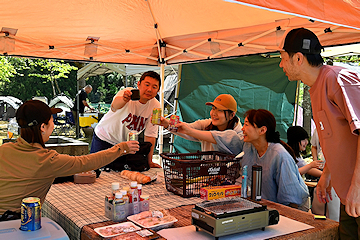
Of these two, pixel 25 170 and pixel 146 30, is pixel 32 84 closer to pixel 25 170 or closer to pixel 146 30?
pixel 146 30

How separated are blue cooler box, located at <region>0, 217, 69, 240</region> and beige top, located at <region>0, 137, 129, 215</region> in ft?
1.16

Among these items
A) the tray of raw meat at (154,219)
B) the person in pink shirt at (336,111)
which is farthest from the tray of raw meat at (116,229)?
the person in pink shirt at (336,111)

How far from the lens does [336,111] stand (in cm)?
172

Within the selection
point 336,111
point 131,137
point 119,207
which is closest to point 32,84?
point 131,137

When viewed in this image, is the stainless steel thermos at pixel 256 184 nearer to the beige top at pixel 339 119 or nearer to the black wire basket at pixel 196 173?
the black wire basket at pixel 196 173

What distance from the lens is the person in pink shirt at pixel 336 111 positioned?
1601 mm

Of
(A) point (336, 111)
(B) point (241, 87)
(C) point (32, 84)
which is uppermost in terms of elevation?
(C) point (32, 84)

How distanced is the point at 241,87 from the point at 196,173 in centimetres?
483

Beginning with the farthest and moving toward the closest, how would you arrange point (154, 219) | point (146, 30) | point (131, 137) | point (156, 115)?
point (146, 30), point (156, 115), point (131, 137), point (154, 219)

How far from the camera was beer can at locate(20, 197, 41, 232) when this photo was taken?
1.69 meters

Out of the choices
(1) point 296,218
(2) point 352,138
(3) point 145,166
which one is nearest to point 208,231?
(1) point 296,218

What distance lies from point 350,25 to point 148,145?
212 centimetres

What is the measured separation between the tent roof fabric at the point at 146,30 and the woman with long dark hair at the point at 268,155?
1611mm

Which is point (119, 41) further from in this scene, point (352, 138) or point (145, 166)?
point (352, 138)
